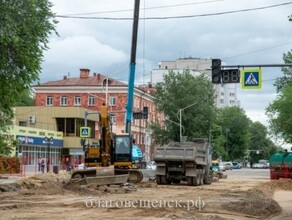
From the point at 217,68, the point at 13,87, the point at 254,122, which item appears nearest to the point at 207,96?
the point at 217,68

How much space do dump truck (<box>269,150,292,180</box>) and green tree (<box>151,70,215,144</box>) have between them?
130ft

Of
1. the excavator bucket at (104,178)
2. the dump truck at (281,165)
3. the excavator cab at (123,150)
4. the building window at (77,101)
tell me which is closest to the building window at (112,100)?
the building window at (77,101)

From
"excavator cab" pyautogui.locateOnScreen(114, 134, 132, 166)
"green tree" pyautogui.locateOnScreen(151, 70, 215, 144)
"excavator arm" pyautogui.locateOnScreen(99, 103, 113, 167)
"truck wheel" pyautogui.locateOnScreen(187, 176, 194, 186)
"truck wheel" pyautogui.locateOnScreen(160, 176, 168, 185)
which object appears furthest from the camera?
Result: "green tree" pyautogui.locateOnScreen(151, 70, 215, 144)

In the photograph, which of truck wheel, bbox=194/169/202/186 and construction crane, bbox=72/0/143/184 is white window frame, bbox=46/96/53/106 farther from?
construction crane, bbox=72/0/143/184

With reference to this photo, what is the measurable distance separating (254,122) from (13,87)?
6534 inches

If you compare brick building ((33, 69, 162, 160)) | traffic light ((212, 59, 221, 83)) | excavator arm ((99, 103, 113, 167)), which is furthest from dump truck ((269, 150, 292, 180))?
brick building ((33, 69, 162, 160))

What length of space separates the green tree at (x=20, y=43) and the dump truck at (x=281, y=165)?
2735 cm

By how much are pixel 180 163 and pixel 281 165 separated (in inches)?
514

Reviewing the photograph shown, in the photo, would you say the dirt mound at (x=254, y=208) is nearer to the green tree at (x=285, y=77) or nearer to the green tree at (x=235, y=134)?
the green tree at (x=285, y=77)

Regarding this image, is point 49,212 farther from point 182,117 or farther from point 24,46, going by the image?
point 182,117

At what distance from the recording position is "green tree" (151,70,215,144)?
87438 millimetres

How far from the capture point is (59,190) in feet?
88.6

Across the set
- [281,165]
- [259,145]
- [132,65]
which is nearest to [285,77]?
[281,165]

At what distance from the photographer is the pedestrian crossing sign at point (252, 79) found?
90.6 ft
